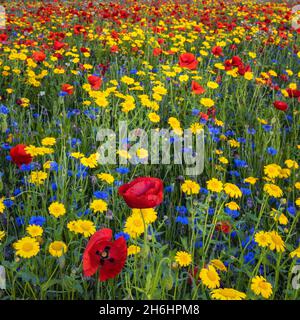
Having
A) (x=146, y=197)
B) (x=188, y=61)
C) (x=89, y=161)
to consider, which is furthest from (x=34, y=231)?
(x=188, y=61)

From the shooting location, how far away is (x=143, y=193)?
105 cm

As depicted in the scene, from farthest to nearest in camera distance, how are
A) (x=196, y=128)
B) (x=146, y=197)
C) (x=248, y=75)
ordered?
(x=248, y=75)
(x=196, y=128)
(x=146, y=197)

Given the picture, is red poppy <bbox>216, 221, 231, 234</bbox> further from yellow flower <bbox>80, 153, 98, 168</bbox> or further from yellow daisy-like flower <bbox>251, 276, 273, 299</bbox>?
yellow flower <bbox>80, 153, 98, 168</bbox>

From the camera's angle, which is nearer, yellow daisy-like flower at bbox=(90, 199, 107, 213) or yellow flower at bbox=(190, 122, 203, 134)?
yellow daisy-like flower at bbox=(90, 199, 107, 213)

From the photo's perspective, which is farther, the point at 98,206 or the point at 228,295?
the point at 98,206

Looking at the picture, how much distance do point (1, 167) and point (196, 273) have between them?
1.31 meters

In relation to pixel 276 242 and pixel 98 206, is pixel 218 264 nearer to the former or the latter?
pixel 276 242

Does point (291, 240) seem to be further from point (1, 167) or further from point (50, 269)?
point (1, 167)

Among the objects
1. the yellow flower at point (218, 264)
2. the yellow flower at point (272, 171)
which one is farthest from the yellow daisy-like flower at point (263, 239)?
the yellow flower at point (272, 171)

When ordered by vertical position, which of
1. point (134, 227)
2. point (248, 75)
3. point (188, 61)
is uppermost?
point (188, 61)

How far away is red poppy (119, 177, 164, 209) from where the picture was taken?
102cm

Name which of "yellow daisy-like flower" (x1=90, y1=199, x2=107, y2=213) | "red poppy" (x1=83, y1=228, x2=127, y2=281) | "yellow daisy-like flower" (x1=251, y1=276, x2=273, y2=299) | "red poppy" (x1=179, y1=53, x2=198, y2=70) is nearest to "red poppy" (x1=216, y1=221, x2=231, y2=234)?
"yellow daisy-like flower" (x1=251, y1=276, x2=273, y2=299)
